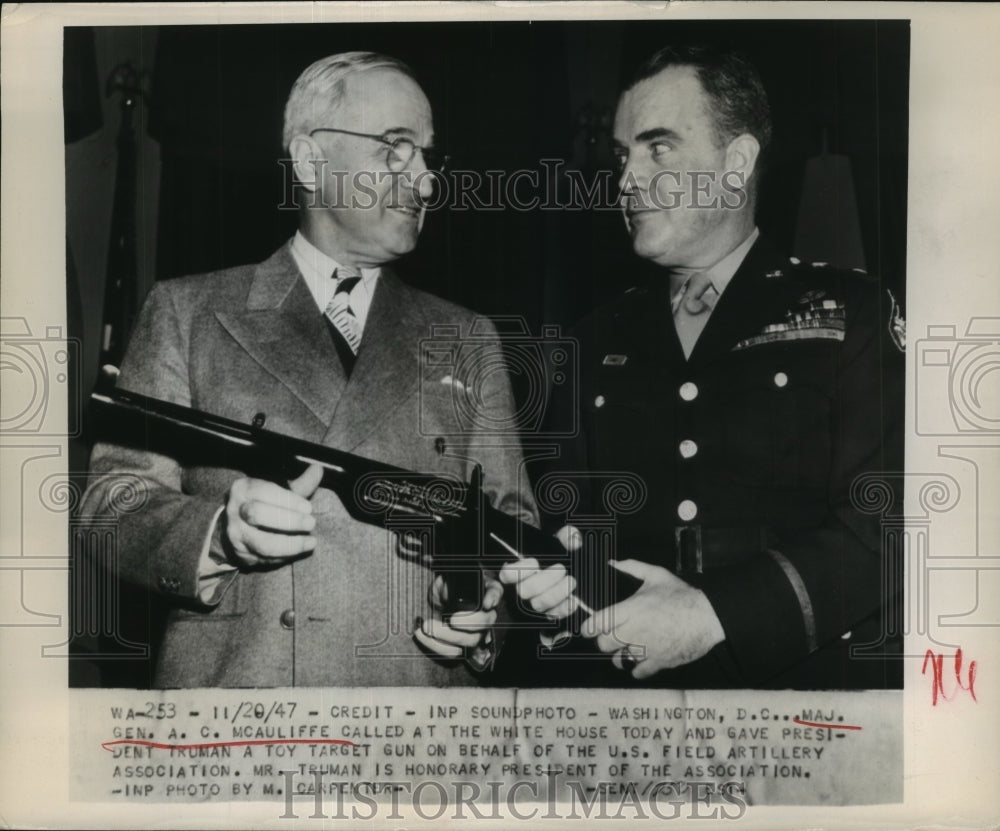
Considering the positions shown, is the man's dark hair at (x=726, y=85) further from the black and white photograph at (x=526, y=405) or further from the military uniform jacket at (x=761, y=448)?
the military uniform jacket at (x=761, y=448)

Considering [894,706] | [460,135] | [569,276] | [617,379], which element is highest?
[460,135]

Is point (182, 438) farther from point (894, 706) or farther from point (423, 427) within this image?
point (894, 706)

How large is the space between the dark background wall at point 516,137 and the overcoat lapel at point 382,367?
94 mm

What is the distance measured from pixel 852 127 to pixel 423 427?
158 cm

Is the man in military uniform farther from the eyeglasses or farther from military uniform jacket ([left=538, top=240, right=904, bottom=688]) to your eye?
the eyeglasses

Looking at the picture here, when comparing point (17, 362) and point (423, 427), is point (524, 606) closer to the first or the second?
point (423, 427)

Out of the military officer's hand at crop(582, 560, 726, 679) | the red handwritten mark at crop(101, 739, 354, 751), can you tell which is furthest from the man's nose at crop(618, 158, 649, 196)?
the red handwritten mark at crop(101, 739, 354, 751)

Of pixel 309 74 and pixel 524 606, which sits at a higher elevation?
pixel 309 74

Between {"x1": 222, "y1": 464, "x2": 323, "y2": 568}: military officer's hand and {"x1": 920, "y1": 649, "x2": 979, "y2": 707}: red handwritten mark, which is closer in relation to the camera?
{"x1": 222, "y1": 464, "x2": 323, "y2": 568}: military officer's hand

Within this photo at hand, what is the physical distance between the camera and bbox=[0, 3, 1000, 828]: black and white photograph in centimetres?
417

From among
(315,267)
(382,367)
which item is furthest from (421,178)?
(382,367)

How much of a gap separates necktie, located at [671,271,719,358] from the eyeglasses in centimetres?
82

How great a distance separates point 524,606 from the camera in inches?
165

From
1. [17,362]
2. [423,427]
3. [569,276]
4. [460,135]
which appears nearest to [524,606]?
[423,427]
